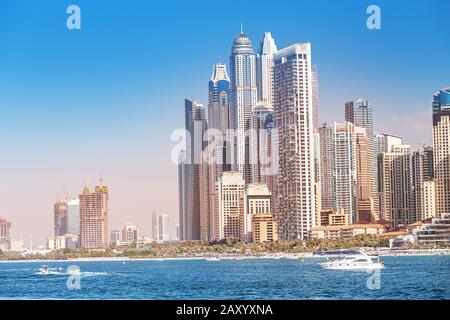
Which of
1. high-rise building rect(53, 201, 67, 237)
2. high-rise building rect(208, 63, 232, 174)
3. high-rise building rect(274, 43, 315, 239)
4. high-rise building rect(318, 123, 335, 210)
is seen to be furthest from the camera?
high-rise building rect(318, 123, 335, 210)

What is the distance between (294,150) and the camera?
80.1 feet

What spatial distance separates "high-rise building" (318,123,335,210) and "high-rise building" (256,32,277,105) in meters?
1.51

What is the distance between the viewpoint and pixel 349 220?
2338 centimetres

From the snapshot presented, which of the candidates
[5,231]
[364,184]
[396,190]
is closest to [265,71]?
[364,184]

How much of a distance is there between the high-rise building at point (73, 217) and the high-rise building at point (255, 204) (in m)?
4.77

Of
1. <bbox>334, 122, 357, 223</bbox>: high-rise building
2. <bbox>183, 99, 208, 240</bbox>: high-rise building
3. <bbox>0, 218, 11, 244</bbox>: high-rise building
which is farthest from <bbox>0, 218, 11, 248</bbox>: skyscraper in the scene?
<bbox>334, 122, 357, 223</bbox>: high-rise building

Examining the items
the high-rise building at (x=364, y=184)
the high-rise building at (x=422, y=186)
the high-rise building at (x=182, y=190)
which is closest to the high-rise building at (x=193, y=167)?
the high-rise building at (x=182, y=190)

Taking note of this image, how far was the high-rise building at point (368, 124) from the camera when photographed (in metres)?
14.6

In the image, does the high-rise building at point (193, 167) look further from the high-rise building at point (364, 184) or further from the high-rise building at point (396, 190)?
the high-rise building at point (396, 190)

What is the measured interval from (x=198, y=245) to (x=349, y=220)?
4.90m

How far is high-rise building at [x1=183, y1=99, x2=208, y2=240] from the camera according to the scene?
44.9 ft

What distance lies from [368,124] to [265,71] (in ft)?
9.39

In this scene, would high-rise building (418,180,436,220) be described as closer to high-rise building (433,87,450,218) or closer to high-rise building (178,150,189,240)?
high-rise building (433,87,450,218)

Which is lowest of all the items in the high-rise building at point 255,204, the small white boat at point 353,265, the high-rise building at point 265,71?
the small white boat at point 353,265
